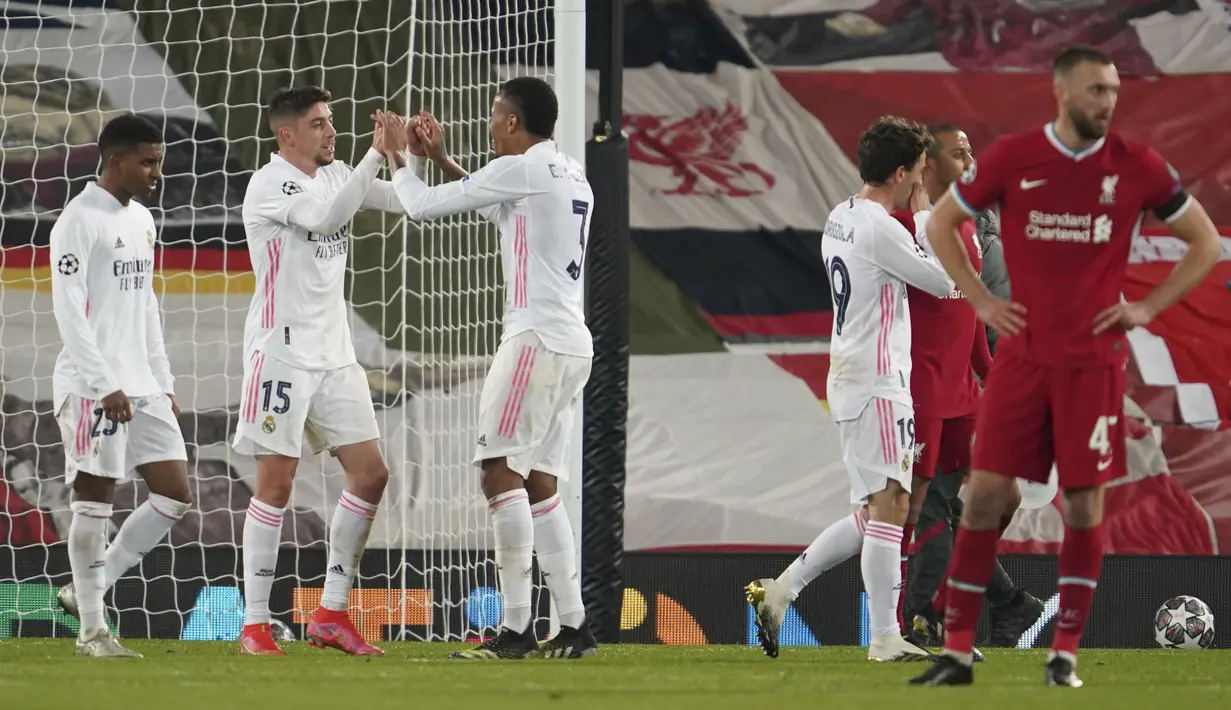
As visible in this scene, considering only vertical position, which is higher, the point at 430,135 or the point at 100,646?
the point at 430,135

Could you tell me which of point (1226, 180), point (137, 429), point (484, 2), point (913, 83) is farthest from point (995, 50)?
point (137, 429)

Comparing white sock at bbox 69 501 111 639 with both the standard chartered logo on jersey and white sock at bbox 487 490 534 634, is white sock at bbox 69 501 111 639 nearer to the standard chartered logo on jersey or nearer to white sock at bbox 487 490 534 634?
white sock at bbox 487 490 534 634

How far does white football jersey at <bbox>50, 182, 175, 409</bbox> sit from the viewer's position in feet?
19.0

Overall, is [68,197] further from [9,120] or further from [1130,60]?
[1130,60]

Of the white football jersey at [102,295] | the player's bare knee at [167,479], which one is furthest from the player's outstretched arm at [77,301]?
the player's bare knee at [167,479]

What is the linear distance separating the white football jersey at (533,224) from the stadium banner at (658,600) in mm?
2858

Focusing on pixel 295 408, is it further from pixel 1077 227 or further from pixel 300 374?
pixel 1077 227

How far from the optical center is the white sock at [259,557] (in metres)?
5.93

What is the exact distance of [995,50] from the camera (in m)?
10.4

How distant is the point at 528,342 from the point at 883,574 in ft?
4.62

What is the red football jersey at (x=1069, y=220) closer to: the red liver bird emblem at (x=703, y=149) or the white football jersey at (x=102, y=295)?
the white football jersey at (x=102, y=295)

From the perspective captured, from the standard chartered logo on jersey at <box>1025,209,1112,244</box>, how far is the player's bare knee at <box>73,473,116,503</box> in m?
3.38

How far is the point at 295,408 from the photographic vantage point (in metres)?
5.93

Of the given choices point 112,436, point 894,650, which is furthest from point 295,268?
point 894,650
